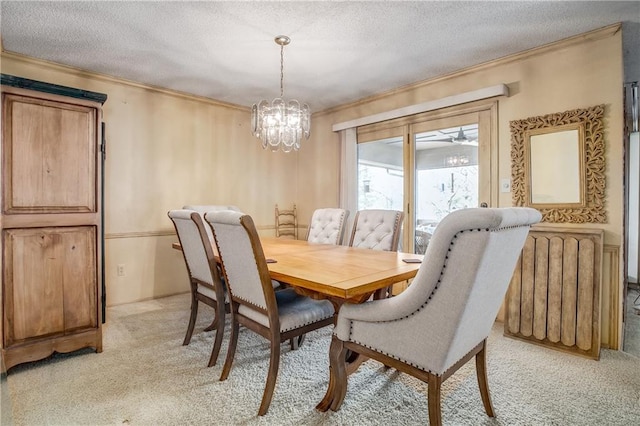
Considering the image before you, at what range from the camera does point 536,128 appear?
278 cm

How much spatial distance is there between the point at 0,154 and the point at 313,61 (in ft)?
7.66

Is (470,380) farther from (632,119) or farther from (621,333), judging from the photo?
(632,119)

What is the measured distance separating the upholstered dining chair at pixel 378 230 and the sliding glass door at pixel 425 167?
3.37 feet

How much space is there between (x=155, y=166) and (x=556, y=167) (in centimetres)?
384

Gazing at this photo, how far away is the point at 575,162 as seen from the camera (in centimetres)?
258

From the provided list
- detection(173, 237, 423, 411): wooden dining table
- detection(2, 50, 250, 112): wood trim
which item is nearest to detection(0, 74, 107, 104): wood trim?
detection(2, 50, 250, 112): wood trim

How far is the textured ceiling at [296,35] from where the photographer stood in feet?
7.30

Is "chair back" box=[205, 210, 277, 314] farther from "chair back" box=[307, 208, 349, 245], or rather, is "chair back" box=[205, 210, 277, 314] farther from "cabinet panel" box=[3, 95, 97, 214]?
"chair back" box=[307, 208, 349, 245]

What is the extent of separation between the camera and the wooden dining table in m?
1.44

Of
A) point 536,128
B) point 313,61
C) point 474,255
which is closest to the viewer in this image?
point 474,255

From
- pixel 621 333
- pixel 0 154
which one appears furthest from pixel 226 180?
pixel 621 333

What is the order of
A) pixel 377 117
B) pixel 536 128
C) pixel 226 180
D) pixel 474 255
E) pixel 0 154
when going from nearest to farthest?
pixel 474 255 → pixel 0 154 → pixel 536 128 → pixel 377 117 → pixel 226 180

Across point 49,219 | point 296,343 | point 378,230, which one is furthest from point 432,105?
point 49,219

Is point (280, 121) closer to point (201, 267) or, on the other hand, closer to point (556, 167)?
point (201, 267)
